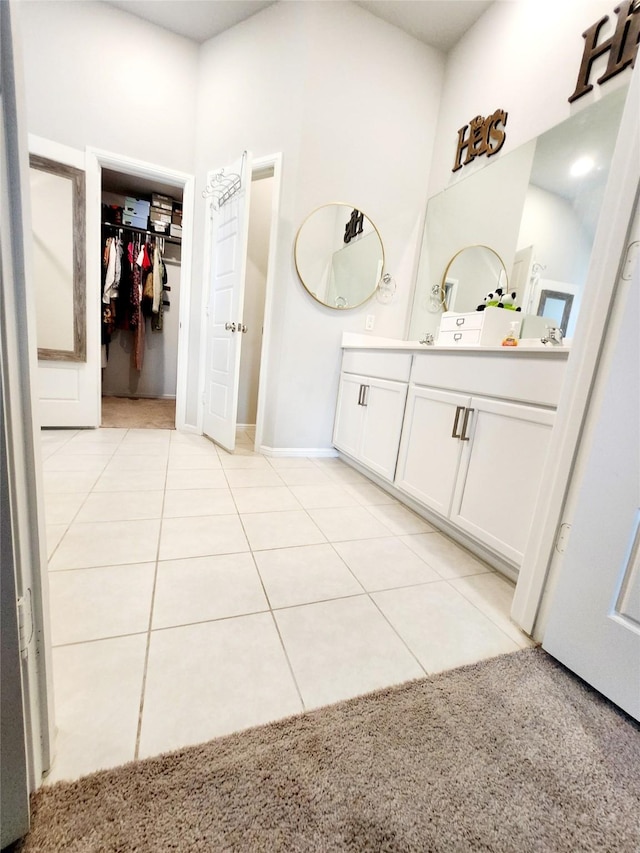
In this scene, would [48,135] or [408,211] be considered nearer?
[48,135]

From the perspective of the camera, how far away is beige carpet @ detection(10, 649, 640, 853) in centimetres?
57

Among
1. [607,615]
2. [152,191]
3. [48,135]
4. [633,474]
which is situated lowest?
[607,615]

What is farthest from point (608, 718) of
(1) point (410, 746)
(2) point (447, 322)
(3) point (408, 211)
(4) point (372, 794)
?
(3) point (408, 211)

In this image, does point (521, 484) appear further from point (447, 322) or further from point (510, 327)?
point (447, 322)

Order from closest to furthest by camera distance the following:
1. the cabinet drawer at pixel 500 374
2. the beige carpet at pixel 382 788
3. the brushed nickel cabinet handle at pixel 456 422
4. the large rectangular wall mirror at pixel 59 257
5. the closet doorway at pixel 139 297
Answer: the beige carpet at pixel 382 788
the cabinet drawer at pixel 500 374
the brushed nickel cabinet handle at pixel 456 422
the large rectangular wall mirror at pixel 59 257
the closet doorway at pixel 139 297

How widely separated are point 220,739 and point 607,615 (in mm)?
944

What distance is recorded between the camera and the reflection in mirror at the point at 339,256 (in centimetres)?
244

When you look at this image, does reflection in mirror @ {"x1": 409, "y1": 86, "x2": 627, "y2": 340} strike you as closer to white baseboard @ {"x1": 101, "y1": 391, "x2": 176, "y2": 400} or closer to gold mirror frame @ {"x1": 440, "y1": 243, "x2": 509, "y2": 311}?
gold mirror frame @ {"x1": 440, "y1": 243, "x2": 509, "y2": 311}

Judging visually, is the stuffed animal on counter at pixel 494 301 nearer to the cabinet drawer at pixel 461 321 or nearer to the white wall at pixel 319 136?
the cabinet drawer at pixel 461 321

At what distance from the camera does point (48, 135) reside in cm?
244

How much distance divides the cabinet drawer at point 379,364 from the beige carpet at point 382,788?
1.48m

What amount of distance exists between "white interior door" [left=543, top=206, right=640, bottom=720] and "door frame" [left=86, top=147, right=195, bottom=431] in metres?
2.87

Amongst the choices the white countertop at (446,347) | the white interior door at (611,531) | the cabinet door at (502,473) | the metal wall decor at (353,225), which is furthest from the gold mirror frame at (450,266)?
the white interior door at (611,531)

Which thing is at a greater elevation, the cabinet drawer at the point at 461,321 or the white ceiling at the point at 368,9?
the white ceiling at the point at 368,9
